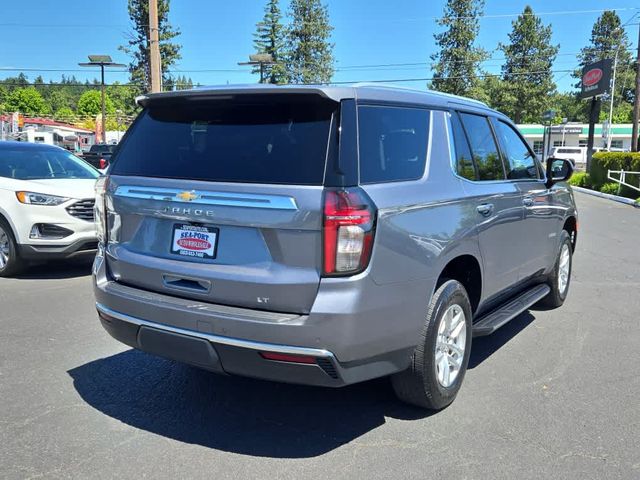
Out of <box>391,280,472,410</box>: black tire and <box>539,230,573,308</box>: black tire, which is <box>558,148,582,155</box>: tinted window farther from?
<box>391,280,472,410</box>: black tire

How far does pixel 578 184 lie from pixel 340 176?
26234 millimetres

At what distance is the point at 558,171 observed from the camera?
18.8 feet

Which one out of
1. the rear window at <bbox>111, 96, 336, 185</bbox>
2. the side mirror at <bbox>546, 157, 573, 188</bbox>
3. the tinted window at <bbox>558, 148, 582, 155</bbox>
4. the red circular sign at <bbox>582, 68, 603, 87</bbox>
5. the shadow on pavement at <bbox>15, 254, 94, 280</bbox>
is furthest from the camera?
the tinted window at <bbox>558, 148, 582, 155</bbox>

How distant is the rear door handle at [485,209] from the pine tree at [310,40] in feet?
187

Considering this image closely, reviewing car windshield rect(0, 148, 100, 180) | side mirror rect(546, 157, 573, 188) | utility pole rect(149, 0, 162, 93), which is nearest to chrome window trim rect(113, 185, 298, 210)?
side mirror rect(546, 157, 573, 188)

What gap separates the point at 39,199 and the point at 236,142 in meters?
5.01

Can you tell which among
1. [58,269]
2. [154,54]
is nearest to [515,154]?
[58,269]

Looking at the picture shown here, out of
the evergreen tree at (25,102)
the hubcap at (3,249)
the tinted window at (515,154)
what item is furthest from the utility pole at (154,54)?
the evergreen tree at (25,102)

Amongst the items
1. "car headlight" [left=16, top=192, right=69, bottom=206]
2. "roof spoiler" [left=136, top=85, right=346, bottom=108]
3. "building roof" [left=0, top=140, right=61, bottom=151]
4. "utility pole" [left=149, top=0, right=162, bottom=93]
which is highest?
"utility pole" [left=149, top=0, right=162, bottom=93]

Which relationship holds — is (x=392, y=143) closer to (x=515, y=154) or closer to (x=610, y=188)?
(x=515, y=154)

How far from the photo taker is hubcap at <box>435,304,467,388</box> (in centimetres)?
366

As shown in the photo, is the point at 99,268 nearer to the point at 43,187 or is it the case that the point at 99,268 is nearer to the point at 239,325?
the point at 239,325

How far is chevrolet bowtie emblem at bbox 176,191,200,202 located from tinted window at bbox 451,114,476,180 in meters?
1.76

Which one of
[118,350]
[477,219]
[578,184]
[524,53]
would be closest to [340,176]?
[477,219]
